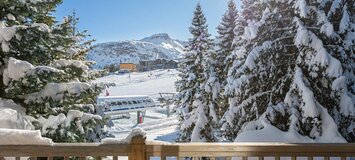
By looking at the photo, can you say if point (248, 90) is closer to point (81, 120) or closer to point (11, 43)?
point (81, 120)

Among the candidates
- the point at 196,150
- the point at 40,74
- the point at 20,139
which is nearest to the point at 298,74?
the point at 196,150

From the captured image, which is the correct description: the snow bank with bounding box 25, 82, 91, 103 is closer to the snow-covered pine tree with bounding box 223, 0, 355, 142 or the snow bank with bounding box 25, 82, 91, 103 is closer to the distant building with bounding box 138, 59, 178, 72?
the snow-covered pine tree with bounding box 223, 0, 355, 142

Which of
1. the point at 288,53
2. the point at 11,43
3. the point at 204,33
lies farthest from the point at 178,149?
the point at 204,33

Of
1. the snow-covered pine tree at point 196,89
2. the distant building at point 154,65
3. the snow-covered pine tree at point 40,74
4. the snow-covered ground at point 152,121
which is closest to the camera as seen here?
the snow-covered pine tree at point 40,74

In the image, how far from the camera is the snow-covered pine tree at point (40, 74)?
5.51m

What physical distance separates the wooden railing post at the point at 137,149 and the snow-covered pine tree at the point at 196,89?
1130 cm

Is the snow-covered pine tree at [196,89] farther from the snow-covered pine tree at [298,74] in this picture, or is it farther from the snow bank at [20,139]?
the snow bank at [20,139]

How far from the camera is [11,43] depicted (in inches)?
227

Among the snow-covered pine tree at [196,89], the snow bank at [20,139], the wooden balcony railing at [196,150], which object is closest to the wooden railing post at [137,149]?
the wooden balcony railing at [196,150]

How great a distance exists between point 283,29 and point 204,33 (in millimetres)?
9910

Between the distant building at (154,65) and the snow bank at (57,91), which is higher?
the distant building at (154,65)

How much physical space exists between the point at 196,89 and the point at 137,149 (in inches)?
544

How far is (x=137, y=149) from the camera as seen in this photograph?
3000mm

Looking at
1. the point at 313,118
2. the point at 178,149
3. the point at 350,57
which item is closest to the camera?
the point at 178,149
